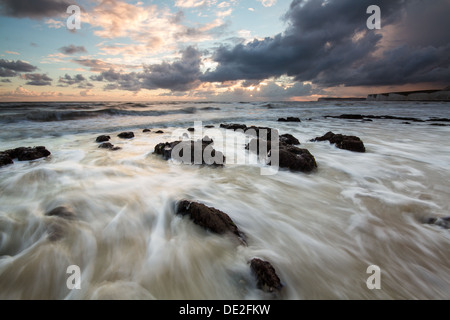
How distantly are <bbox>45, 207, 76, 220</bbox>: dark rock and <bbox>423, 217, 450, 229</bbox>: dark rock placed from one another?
4.89 meters

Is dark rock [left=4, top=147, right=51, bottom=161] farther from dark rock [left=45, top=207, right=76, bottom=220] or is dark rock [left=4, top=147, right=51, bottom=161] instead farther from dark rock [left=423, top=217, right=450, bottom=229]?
dark rock [left=423, top=217, right=450, bottom=229]

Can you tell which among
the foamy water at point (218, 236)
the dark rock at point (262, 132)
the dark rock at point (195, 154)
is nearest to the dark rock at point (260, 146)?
the foamy water at point (218, 236)

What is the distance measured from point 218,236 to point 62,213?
7.48 feet

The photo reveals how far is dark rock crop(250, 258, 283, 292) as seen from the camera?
5.48 ft

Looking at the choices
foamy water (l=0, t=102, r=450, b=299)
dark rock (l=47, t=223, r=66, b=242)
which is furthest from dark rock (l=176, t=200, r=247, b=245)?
dark rock (l=47, t=223, r=66, b=242)

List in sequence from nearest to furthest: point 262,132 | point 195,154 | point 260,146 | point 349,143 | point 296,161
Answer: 1. point 296,161
2. point 195,154
3. point 260,146
4. point 349,143
5. point 262,132

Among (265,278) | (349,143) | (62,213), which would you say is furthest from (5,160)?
(349,143)

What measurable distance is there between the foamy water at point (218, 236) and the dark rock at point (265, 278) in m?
0.06

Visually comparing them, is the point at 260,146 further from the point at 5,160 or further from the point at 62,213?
the point at 5,160

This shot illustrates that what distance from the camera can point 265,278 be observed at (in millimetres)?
1702

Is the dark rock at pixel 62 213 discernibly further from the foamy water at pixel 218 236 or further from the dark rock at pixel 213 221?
the dark rock at pixel 213 221

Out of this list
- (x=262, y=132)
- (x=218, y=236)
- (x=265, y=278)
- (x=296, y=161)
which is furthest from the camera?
(x=262, y=132)

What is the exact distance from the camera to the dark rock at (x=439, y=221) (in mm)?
2586

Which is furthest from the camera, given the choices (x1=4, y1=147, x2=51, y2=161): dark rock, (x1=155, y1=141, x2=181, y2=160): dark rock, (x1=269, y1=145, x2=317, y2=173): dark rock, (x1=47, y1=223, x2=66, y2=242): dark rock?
(x1=155, y1=141, x2=181, y2=160): dark rock
